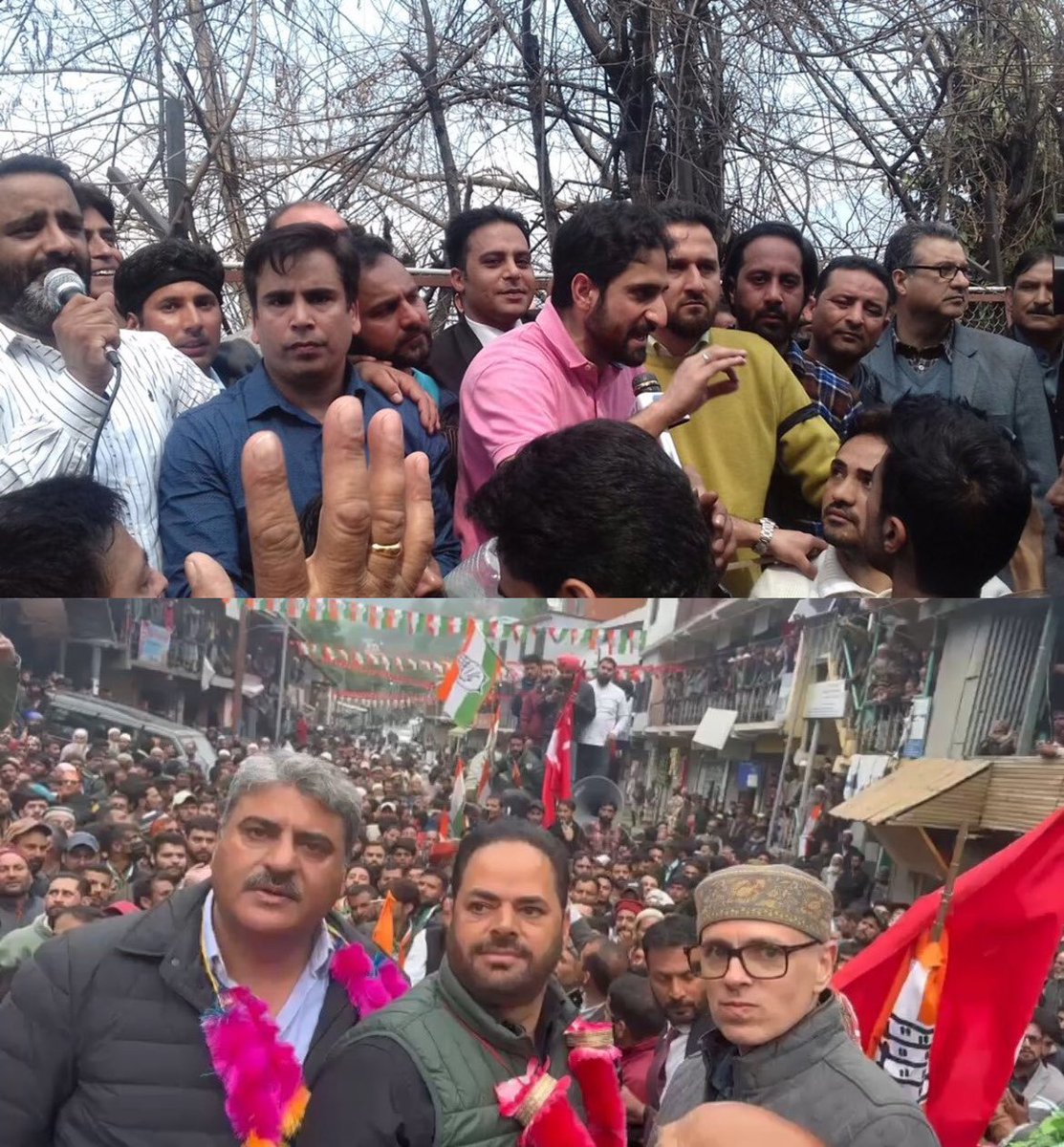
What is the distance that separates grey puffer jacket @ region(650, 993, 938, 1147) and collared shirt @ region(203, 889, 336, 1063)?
49 centimetres

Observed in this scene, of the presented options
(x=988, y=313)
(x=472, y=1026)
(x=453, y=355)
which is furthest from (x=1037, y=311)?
(x=472, y=1026)

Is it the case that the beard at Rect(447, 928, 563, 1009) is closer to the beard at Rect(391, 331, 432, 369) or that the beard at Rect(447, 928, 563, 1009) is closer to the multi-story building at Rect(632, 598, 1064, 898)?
the multi-story building at Rect(632, 598, 1064, 898)

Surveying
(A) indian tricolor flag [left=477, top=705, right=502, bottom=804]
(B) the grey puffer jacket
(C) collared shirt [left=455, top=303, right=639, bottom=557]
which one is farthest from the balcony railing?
(C) collared shirt [left=455, top=303, right=639, bottom=557]

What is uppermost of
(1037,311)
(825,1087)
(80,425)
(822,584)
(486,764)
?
(1037,311)

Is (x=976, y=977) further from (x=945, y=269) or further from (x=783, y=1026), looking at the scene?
(x=945, y=269)

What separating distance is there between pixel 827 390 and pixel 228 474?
1.80 m

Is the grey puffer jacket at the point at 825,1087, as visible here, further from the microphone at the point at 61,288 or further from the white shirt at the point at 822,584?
the microphone at the point at 61,288

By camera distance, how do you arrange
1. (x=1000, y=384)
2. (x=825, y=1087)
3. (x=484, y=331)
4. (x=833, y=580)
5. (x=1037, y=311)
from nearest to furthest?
(x=825, y=1087) → (x=833, y=580) → (x=484, y=331) → (x=1000, y=384) → (x=1037, y=311)

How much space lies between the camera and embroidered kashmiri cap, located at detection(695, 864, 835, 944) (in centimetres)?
192

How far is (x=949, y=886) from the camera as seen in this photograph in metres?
2.22

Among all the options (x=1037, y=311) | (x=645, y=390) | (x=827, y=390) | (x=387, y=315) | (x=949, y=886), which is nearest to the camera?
(x=949, y=886)

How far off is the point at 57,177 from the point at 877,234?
466 centimetres

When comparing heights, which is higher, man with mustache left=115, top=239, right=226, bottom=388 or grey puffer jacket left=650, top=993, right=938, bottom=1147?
man with mustache left=115, top=239, right=226, bottom=388

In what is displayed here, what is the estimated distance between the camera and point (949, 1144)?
2.21 metres
